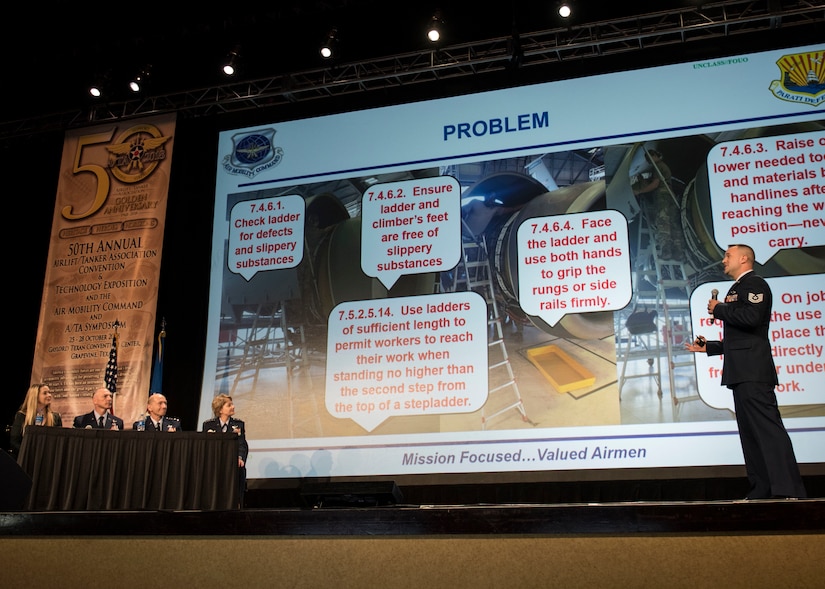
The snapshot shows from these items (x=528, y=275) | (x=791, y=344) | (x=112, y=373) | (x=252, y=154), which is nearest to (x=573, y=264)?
(x=528, y=275)

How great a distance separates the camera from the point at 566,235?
5637 mm

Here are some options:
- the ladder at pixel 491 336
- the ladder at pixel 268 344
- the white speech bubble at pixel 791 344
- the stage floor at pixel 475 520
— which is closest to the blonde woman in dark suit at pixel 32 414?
the ladder at pixel 268 344

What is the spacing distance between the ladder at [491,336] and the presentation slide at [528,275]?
1 cm

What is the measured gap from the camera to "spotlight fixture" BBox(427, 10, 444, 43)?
20.0ft

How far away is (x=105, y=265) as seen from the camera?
6930 millimetres

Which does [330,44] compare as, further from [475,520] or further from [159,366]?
[475,520]

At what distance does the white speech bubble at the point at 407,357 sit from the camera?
563 cm

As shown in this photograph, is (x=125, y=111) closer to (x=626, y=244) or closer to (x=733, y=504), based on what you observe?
(x=626, y=244)

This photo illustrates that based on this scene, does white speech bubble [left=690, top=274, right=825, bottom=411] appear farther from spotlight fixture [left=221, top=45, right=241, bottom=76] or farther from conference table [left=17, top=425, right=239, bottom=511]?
spotlight fixture [left=221, top=45, right=241, bottom=76]

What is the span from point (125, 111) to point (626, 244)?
473 centimetres

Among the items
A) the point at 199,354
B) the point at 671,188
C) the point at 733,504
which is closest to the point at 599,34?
the point at 671,188

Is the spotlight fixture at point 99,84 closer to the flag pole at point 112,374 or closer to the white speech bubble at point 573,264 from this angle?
the flag pole at point 112,374

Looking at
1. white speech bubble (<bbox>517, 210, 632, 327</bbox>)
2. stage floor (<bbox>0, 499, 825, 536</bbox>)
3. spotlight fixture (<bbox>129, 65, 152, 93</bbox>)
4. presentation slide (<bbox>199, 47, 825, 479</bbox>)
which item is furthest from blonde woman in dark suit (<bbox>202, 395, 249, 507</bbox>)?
stage floor (<bbox>0, 499, 825, 536</bbox>)

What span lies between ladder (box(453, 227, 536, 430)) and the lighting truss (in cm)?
158
